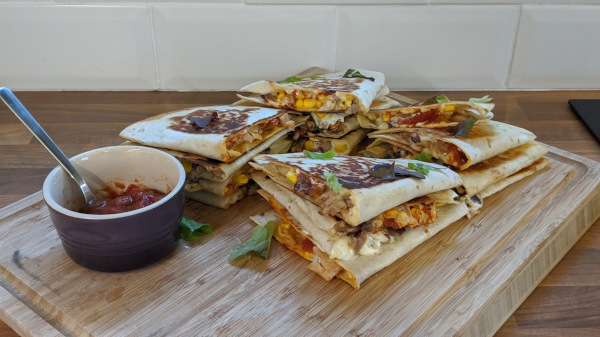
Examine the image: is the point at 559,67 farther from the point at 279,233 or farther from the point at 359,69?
the point at 279,233

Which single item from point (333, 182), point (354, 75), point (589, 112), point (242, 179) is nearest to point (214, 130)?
point (242, 179)

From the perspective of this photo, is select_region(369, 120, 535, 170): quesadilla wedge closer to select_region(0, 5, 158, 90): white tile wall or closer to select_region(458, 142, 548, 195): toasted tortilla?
select_region(458, 142, 548, 195): toasted tortilla

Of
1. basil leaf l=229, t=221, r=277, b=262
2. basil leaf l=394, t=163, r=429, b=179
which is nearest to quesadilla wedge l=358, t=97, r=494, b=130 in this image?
basil leaf l=394, t=163, r=429, b=179

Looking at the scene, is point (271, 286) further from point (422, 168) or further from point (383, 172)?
point (422, 168)

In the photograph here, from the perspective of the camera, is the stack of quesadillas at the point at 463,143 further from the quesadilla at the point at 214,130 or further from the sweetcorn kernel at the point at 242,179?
the sweetcorn kernel at the point at 242,179

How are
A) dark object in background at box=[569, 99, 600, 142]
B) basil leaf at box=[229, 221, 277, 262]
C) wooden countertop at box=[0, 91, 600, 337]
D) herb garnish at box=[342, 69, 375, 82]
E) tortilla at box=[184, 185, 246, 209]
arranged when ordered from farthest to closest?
dark object in background at box=[569, 99, 600, 142]
herb garnish at box=[342, 69, 375, 82]
tortilla at box=[184, 185, 246, 209]
basil leaf at box=[229, 221, 277, 262]
wooden countertop at box=[0, 91, 600, 337]

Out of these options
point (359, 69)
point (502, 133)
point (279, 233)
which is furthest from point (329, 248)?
point (359, 69)
